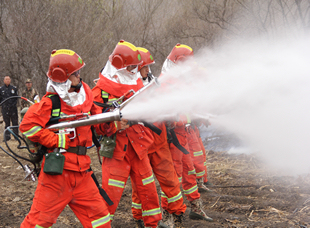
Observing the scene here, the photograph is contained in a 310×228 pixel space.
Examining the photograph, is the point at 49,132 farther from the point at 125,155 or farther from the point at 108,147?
the point at 125,155

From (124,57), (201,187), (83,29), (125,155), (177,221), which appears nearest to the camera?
(125,155)

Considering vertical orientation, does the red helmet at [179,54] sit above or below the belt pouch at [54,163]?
above

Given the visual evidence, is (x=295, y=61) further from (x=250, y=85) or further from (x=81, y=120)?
(x=81, y=120)

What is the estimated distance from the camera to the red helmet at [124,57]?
400cm

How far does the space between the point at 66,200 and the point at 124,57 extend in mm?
1870

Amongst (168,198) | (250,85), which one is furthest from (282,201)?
(250,85)

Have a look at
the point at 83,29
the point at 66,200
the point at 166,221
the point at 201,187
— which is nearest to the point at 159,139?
the point at 166,221

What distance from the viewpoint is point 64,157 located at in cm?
304

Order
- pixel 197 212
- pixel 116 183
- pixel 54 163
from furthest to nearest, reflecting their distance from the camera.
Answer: pixel 197 212 → pixel 116 183 → pixel 54 163

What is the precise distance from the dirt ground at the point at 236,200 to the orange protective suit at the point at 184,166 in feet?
1.40

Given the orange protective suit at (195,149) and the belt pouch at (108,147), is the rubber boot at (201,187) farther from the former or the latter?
Result: the belt pouch at (108,147)

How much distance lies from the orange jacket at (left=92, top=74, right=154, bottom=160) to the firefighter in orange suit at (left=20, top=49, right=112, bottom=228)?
21.9 inches

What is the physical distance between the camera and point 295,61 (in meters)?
6.85

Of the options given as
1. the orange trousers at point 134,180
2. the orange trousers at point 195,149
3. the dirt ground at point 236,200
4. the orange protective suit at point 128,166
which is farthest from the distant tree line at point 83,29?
the orange trousers at point 134,180
